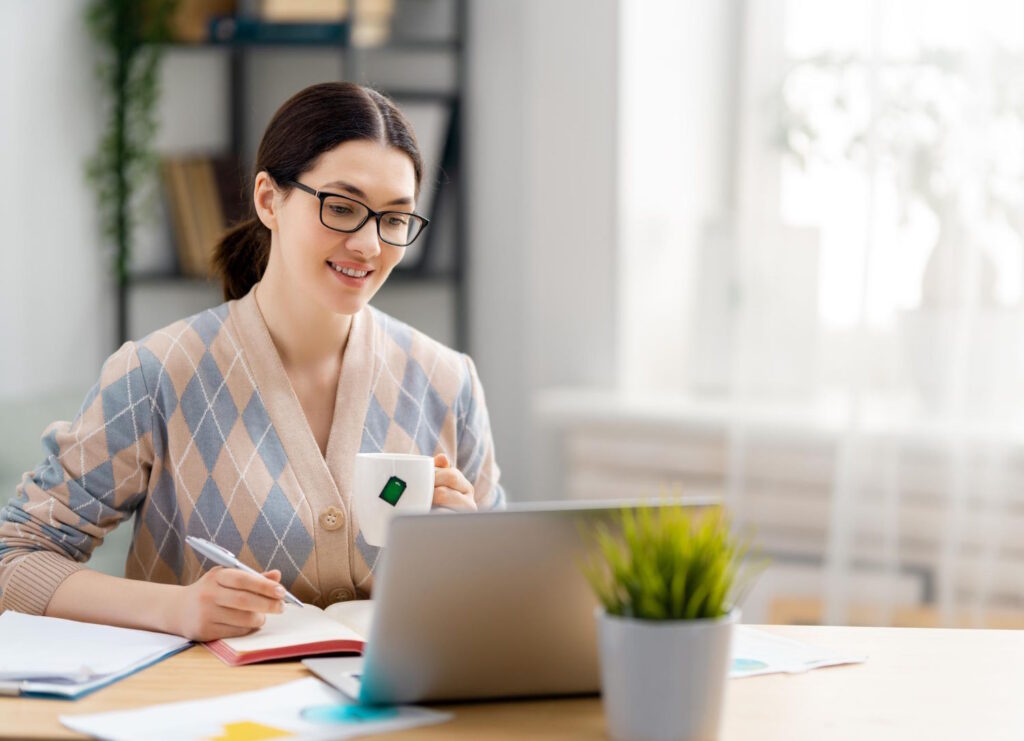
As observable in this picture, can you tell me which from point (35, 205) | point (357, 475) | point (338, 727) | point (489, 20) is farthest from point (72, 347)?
point (338, 727)

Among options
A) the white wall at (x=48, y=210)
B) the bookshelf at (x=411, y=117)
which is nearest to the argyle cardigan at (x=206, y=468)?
the white wall at (x=48, y=210)

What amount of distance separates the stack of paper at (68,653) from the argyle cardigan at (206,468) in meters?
0.18

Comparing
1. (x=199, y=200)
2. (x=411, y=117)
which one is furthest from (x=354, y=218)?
(x=199, y=200)

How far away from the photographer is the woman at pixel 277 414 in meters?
1.58

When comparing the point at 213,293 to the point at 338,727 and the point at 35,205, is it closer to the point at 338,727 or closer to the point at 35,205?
the point at 35,205

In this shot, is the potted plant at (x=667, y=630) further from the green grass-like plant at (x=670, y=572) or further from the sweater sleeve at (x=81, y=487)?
the sweater sleeve at (x=81, y=487)

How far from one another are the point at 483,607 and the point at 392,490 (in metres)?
0.26

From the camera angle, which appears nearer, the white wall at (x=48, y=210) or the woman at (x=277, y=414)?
the woman at (x=277, y=414)

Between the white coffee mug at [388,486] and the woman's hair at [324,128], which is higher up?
the woman's hair at [324,128]

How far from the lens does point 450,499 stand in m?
1.51

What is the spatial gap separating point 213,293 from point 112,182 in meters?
0.41

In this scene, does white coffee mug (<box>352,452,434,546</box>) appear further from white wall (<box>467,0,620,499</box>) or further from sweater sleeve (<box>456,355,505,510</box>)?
white wall (<box>467,0,620,499</box>)

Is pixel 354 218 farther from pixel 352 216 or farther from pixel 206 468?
pixel 206 468

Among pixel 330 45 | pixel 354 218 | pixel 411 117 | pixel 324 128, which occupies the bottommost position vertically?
pixel 354 218
